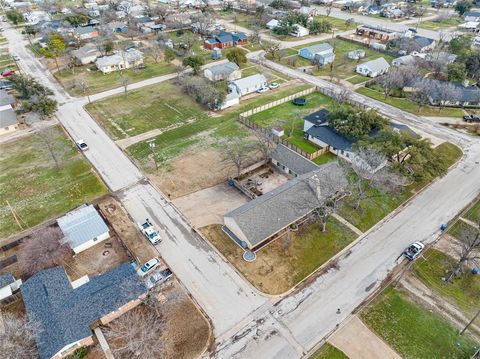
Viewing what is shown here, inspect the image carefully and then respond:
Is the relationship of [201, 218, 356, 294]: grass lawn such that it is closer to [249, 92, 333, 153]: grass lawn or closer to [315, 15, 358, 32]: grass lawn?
[249, 92, 333, 153]: grass lawn

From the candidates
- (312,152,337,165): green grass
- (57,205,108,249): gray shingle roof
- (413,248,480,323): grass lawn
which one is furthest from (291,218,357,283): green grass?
(57,205,108,249): gray shingle roof

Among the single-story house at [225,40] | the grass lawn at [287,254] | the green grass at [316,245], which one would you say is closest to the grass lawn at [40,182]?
the grass lawn at [287,254]

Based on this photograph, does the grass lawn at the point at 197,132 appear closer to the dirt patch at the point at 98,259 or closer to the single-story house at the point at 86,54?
the dirt patch at the point at 98,259

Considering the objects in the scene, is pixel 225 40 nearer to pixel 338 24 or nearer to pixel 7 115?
pixel 338 24

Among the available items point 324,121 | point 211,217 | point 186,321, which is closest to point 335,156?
point 324,121

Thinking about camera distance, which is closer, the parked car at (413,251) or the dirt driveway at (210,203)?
the parked car at (413,251)

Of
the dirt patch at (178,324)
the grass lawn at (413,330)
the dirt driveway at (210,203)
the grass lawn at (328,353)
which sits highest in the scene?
the dirt driveway at (210,203)

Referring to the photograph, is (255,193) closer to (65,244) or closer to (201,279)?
(201,279)
